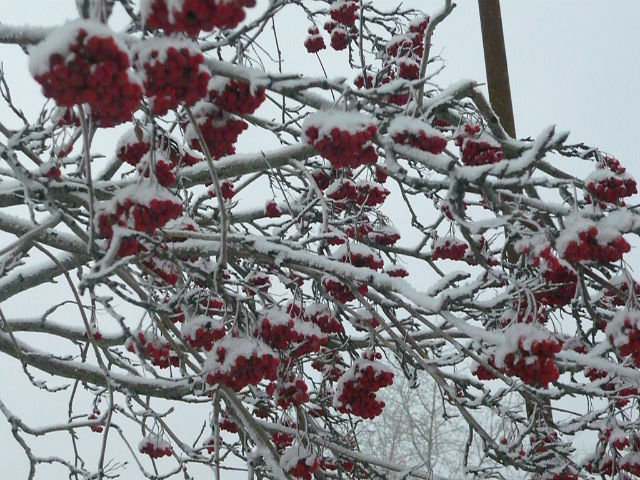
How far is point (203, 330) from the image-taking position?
266 cm

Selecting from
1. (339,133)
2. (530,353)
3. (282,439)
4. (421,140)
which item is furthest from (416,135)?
(282,439)

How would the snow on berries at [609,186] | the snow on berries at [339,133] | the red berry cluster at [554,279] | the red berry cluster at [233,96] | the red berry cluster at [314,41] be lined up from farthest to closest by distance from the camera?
1. the red berry cluster at [314,41]
2. the snow on berries at [609,186]
3. the red berry cluster at [554,279]
4. the red berry cluster at [233,96]
5. the snow on berries at [339,133]

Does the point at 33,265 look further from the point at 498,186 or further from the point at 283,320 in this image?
the point at 498,186

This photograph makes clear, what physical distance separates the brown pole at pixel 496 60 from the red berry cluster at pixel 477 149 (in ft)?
5.85

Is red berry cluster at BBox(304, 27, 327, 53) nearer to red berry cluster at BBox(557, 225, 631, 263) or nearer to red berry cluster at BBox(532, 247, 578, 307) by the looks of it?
red berry cluster at BBox(532, 247, 578, 307)

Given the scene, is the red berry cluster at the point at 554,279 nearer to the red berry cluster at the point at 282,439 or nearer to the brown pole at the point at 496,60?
the red berry cluster at the point at 282,439

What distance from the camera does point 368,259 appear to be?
325 centimetres

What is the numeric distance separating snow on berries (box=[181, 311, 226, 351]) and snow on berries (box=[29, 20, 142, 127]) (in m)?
1.37

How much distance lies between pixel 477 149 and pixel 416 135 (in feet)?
2.28

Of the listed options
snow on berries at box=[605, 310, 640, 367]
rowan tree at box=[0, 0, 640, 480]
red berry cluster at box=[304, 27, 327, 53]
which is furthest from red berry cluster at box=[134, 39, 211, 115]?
red berry cluster at box=[304, 27, 327, 53]

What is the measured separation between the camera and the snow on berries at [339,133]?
73.6 inches

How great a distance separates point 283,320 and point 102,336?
247 cm

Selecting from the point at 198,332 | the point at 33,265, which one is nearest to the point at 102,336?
the point at 33,265

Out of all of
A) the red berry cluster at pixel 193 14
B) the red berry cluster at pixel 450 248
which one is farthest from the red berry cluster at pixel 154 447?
the red berry cluster at pixel 193 14
